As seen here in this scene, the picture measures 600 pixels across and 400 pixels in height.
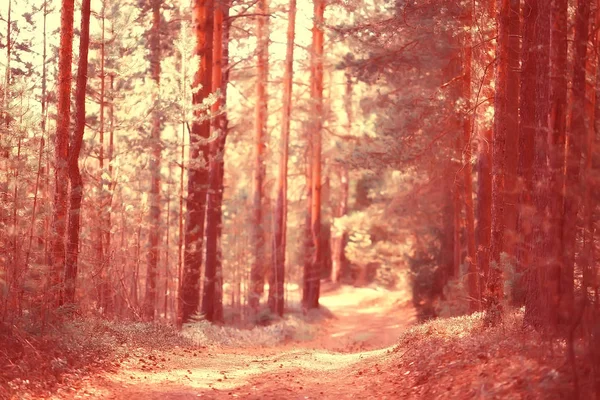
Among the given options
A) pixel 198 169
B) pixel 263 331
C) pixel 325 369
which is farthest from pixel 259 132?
pixel 325 369

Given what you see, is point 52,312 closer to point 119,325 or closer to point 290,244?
point 119,325

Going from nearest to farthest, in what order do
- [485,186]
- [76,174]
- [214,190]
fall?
[76,174], [485,186], [214,190]

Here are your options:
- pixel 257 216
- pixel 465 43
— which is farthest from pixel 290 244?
pixel 465 43

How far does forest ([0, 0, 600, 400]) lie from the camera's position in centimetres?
834

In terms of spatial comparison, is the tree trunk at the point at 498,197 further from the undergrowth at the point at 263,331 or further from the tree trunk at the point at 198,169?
the tree trunk at the point at 198,169

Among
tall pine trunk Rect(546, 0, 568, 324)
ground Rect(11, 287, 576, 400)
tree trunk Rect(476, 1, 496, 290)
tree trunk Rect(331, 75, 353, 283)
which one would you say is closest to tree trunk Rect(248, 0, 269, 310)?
ground Rect(11, 287, 576, 400)

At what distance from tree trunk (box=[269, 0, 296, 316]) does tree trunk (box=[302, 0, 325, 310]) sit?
3.45ft

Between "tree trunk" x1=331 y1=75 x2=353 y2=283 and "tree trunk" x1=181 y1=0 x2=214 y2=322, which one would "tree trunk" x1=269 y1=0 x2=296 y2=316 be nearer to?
"tree trunk" x1=181 y1=0 x2=214 y2=322

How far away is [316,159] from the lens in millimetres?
28828

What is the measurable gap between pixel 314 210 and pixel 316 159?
217cm

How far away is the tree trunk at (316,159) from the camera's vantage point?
26942 mm

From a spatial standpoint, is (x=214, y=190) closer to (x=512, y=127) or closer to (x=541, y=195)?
(x=512, y=127)

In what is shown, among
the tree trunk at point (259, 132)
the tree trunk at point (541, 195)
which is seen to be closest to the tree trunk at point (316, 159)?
the tree trunk at point (259, 132)

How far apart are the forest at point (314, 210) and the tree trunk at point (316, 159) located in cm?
9
